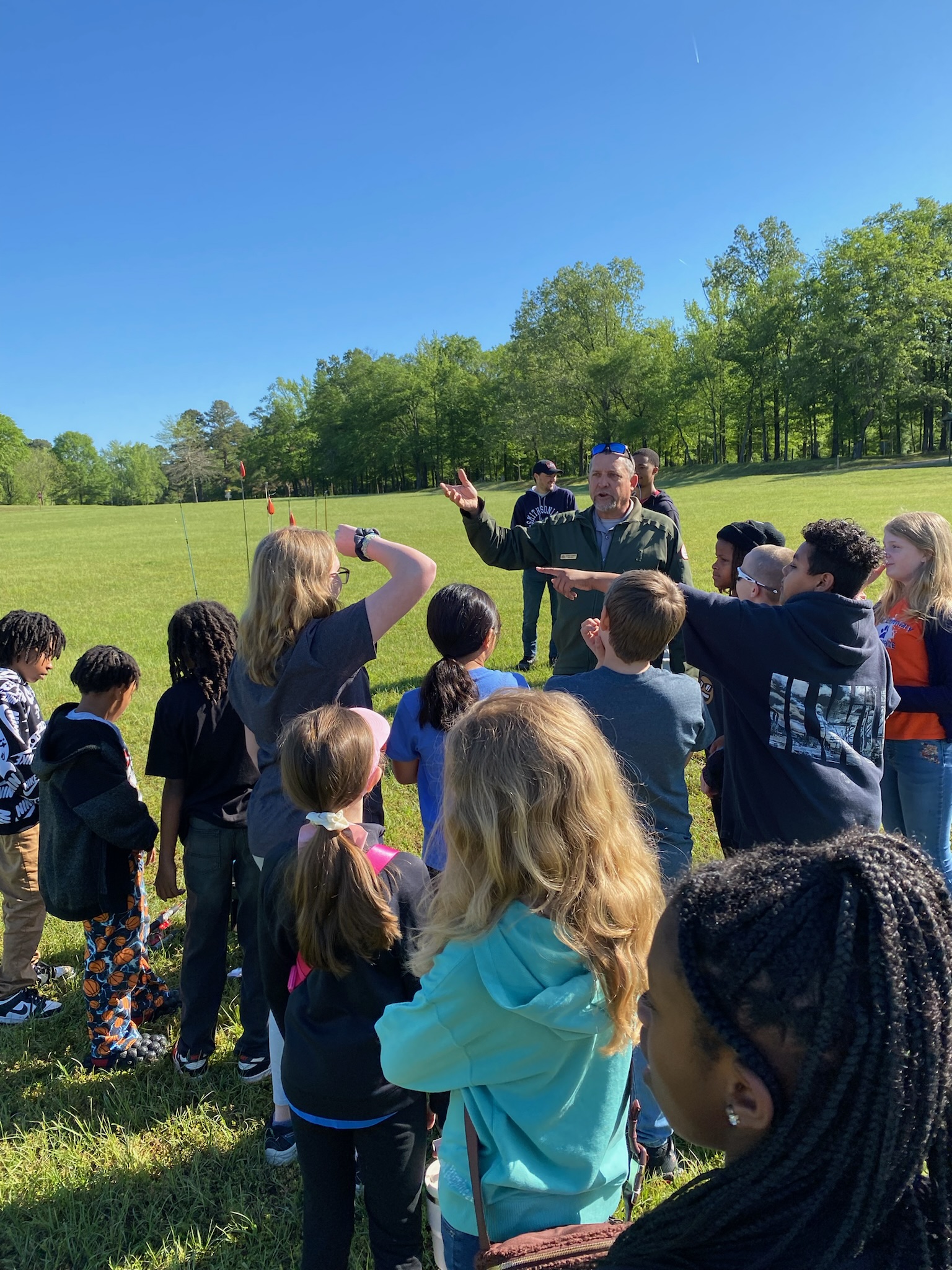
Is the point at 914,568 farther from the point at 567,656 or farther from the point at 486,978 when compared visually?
the point at 486,978

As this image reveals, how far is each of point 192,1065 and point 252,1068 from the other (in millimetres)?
293

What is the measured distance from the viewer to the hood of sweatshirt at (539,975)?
5.36 ft

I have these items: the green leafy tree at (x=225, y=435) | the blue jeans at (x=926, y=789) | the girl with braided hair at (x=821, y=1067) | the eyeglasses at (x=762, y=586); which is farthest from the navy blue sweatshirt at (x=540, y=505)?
the green leafy tree at (x=225, y=435)

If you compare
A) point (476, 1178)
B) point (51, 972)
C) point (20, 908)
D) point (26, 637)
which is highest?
point (26, 637)

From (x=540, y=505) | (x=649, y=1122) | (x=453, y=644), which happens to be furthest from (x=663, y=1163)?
(x=540, y=505)

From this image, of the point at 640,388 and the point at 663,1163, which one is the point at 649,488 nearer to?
the point at 663,1163

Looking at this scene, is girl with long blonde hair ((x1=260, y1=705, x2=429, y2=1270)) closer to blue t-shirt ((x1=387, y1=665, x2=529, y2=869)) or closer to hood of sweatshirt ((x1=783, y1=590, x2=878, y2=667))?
blue t-shirt ((x1=387, y1=665, x2=529, y2=869))

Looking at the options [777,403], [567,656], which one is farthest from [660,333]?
[567,656]

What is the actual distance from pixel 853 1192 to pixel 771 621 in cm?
213

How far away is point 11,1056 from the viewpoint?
3637 mm

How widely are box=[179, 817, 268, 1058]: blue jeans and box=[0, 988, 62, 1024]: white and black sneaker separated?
3.19ft

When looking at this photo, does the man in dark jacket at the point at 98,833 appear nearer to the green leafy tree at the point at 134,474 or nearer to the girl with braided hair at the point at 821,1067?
the girl with braided hair at the point at 821,1067

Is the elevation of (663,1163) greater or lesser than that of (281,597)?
lesser

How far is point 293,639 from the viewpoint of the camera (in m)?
2.88
